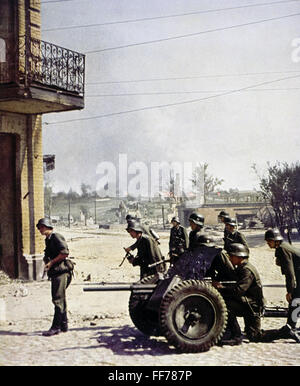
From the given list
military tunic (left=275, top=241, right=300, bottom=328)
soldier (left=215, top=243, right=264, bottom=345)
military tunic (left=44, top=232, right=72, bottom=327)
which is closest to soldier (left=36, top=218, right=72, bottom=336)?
military tunic (left=44, top=232, right=72, bottom=327)

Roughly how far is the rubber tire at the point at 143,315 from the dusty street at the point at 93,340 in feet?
0.41

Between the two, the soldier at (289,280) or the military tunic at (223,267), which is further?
the military tunic at (223,267)

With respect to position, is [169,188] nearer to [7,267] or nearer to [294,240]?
[294,240]

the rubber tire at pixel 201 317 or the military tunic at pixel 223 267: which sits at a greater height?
the military tunic at pixel 223 267

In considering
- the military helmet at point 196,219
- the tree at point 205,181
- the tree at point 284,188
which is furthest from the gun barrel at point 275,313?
the tree at point 205,181

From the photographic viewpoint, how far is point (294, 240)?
24.6 meters

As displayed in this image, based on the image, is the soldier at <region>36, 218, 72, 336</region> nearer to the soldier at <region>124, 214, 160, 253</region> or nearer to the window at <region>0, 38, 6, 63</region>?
the soldier at <region>124, 214, 160, 253</region>

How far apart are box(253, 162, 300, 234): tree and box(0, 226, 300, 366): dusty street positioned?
1489 centimetres

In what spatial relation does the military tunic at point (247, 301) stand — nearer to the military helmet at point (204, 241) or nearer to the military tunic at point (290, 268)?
the military tunic at point (290, 268)

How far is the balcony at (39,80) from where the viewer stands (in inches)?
428

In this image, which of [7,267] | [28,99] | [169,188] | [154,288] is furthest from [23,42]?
[169,188]

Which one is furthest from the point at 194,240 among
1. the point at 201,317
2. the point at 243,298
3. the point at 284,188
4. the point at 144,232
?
the point at 284,188

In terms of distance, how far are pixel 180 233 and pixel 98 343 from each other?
510 cm

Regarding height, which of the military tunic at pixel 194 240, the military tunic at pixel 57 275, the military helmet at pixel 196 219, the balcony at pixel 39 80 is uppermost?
the balcony at pixel 39 80
